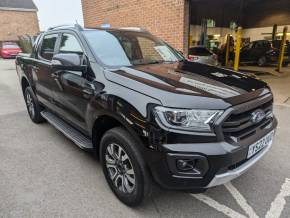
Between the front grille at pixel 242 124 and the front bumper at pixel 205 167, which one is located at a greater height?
the front grille at pixel 242 124

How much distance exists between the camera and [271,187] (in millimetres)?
2811

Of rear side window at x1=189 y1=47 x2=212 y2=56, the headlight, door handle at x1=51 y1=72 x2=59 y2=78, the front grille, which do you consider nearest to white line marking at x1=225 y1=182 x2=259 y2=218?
the front grille

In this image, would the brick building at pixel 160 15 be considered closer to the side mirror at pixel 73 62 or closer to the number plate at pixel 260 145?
the side mirror at pixel 73 62

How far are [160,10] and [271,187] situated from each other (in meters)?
6.39

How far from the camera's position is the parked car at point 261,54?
15.1 m

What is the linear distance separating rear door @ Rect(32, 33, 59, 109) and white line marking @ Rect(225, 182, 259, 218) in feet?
9.03

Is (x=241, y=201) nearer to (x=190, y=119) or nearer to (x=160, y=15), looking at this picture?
(x=190, y=119)

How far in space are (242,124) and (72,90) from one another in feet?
6.64

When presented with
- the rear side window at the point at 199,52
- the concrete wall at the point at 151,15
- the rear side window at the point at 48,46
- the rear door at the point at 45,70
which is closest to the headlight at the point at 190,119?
the rear door at the point at 45,70

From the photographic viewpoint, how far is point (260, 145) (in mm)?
2338

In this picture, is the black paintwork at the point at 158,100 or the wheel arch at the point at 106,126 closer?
the black paintwork at the point at 158,100

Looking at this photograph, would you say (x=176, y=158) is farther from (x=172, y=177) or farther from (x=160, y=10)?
(x=160, y=10)

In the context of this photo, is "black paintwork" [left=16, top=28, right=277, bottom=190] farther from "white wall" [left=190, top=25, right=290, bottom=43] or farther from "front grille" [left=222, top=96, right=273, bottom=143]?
"white wall" [left=190, top=25, right=290, bottom=43]

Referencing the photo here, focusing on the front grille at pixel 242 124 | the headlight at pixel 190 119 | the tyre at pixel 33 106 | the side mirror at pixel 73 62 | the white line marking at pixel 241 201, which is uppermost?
the side mirror at pixel 73 62
